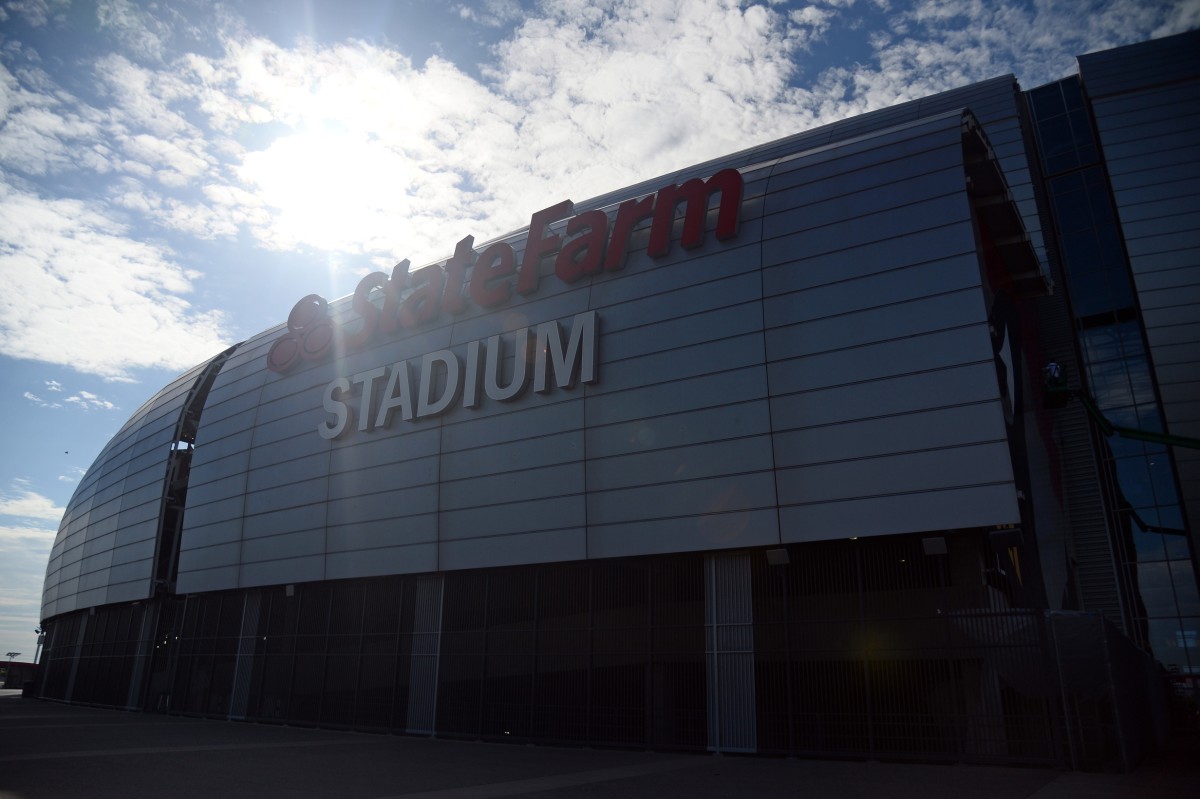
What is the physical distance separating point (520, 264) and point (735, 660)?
50.3 feet

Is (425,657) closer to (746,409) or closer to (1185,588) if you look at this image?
(746,409)

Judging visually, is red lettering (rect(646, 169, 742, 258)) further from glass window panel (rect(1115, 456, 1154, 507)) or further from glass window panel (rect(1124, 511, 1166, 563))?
glass window panel (rect(1124, 511, 1166, 563))

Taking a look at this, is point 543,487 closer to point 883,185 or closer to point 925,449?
point 925,449

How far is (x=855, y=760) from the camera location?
18500 millimetres

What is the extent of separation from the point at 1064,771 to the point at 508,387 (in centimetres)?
1832

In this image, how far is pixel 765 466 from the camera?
21484mm

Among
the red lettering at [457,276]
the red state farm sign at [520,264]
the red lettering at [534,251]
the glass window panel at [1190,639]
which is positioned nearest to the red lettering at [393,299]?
the red state farm sign at [520,264]

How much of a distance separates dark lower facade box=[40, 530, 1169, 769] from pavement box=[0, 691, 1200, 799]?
2.66 ft

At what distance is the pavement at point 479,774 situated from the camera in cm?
1338

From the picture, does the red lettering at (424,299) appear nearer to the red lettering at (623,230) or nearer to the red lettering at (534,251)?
the red lettering at (534,251)

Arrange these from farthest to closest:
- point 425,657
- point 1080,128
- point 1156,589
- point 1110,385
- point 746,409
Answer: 1. point 1080,128
2. point 1110,385
3. point 1156,589
4. point 425,657
5. point 746,409

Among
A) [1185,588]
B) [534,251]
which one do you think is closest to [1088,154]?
[1185,588]

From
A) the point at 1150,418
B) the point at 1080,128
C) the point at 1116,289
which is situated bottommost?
the point at 1150,418

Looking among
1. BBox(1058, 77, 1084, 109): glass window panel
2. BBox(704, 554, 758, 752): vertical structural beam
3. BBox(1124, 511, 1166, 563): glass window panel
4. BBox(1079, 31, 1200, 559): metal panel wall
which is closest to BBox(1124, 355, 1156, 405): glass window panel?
BBox(1079, 31, 1200, 559): metal panel wall
